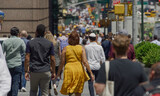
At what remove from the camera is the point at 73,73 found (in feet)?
30.1

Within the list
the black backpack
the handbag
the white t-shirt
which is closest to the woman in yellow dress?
the white t-shirt

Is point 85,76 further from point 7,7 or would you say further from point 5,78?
point 7,7

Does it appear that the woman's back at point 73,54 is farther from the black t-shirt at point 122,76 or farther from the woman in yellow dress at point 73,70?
the black t-shirt at point 122,76

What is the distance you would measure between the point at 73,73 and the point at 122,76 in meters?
3.87

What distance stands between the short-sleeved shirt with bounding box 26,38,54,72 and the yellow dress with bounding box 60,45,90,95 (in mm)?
399

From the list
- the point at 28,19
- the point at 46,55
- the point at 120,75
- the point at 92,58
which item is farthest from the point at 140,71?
the point at 28,19

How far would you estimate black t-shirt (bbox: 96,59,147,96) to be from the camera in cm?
534

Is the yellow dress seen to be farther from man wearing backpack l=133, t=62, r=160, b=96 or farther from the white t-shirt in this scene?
man wearing backpack l=133, t=62, r=160, b=96

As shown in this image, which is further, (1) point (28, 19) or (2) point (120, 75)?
(1) point (28, 19)

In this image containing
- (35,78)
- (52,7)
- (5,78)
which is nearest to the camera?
(5,78)

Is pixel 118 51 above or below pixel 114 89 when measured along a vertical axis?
above

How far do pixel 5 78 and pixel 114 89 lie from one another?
4.46ft

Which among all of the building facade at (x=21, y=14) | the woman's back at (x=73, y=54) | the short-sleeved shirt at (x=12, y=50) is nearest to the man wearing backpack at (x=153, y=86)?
the woman's back at (x=73, y=54)

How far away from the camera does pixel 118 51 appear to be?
548 centimetres
